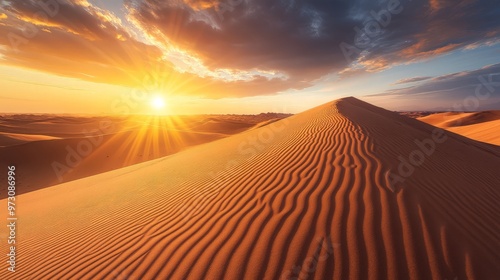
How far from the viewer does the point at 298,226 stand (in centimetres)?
295

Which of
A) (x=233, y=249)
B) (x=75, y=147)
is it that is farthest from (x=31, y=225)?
(x=75, y=147)

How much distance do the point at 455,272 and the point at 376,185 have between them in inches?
61.1

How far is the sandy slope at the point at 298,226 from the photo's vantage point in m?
2.39

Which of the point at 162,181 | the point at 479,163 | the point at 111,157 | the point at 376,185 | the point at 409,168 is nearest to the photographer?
the point at 376,185

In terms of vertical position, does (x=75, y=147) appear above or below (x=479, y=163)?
above

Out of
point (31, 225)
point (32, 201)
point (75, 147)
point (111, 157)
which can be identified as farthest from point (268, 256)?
point (75, 147)

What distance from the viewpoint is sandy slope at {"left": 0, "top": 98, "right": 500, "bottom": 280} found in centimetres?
239

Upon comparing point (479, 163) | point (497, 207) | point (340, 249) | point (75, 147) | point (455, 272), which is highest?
point (75, 147)

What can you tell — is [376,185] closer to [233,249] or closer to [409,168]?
[409,168]

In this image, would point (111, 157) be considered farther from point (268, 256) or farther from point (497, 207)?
point (497, 207)

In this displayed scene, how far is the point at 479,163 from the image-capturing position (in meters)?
6.58

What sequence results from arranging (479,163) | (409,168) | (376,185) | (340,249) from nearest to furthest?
(340,249), (376,185), (409,168), (479,163)

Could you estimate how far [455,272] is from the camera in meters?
2.17

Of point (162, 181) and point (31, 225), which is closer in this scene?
point (31, 225)
